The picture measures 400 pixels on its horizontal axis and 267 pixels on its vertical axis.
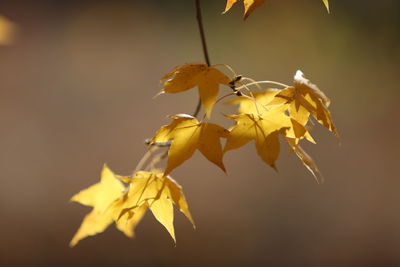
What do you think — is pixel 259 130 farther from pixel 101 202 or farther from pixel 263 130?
pixel 101 202

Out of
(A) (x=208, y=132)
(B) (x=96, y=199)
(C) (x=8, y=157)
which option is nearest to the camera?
(A) (x=208, y=132)

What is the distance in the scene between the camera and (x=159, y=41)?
213 cm

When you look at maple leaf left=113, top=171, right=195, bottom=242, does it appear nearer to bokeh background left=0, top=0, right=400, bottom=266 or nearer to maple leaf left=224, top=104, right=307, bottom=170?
maple leaf left=224, top=104, right=307, bottom=170

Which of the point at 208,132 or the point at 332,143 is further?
the point at 332,143

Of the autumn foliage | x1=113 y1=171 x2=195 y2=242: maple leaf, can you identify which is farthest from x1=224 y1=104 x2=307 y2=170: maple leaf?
x1=113 y1=171 x2=195 y2=242: maple leaf

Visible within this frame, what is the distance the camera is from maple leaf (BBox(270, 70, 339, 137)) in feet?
1.60

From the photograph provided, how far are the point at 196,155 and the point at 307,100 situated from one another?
63.1 inches

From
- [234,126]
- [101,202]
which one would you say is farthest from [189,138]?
[101,202]

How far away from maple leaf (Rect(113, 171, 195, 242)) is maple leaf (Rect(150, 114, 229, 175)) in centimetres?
7

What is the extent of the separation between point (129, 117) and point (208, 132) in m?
1.63

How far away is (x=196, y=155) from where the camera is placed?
6.90 feet

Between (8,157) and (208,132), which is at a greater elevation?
(208,132)

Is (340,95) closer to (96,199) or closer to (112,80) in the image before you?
(112,80)

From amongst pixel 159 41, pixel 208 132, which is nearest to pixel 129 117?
pixel 159 41
